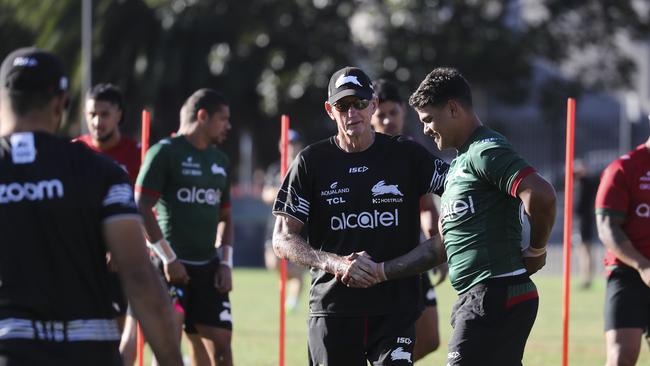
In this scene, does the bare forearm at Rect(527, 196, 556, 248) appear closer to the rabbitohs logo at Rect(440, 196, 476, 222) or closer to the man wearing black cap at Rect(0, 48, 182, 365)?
the rabbitohs logo at Rect(440, 196, 476, 222)

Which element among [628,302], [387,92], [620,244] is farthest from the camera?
[387,92]

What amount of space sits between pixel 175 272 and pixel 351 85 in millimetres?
2359

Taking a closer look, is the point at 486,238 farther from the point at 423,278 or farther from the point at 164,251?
the point at 164,251

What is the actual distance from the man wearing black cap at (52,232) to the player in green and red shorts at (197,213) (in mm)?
3777

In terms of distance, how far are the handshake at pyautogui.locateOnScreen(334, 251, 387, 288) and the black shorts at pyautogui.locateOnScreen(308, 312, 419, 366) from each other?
335 mm

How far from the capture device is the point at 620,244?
746 cm

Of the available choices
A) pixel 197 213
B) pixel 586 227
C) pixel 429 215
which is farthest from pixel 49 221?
pixel 586 227

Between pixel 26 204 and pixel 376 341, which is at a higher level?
pixel 26 204

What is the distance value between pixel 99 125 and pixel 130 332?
1695mm

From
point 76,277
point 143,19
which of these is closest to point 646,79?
point 143,19

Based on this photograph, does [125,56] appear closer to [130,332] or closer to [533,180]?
[130,332]

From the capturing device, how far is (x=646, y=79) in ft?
140

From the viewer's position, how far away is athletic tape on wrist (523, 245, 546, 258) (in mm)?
5699

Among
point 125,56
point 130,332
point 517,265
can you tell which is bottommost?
point 130,332
